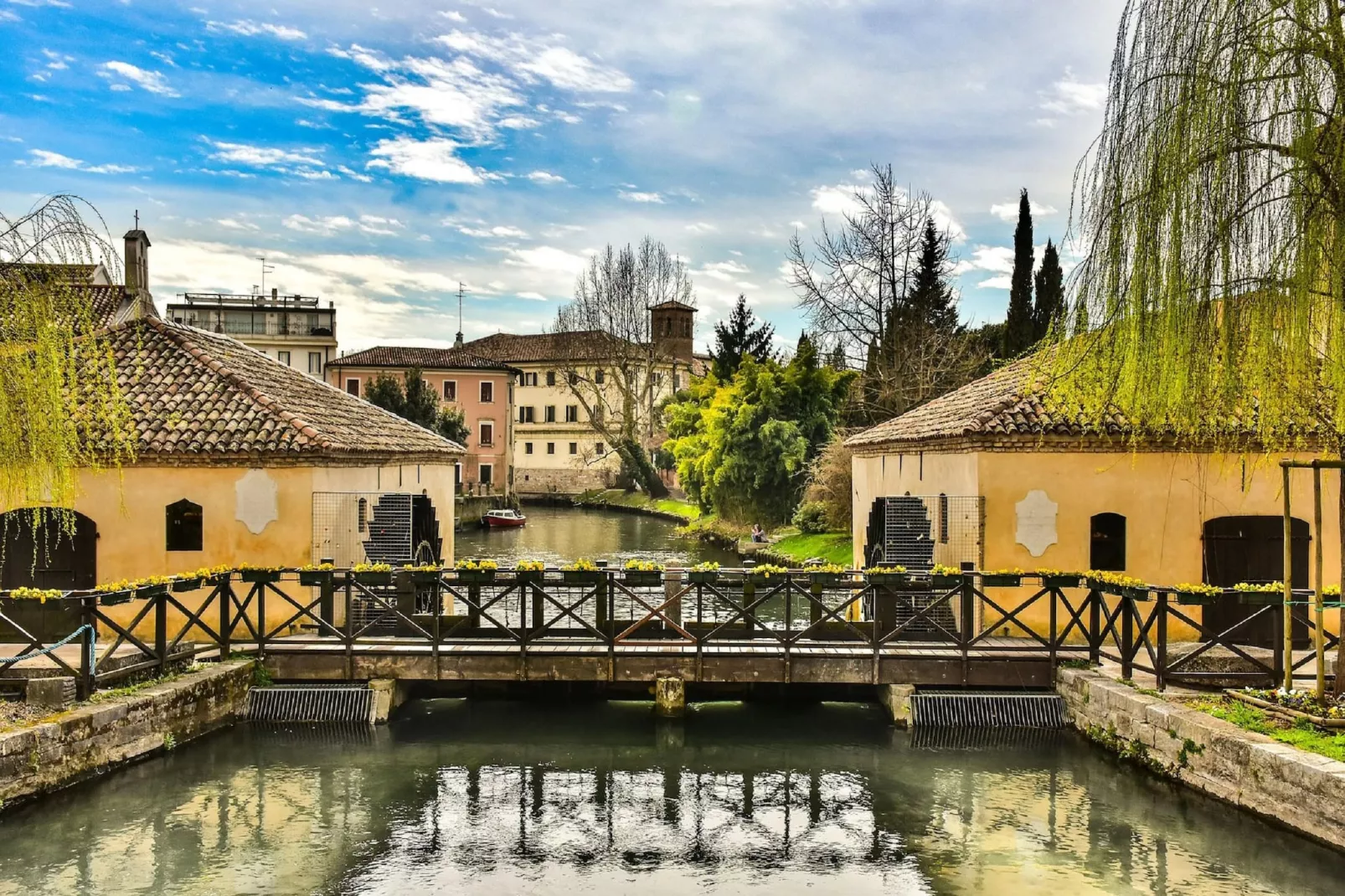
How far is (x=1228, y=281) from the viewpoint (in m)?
10.0

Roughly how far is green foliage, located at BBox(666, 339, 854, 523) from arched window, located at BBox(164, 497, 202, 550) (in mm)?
26319

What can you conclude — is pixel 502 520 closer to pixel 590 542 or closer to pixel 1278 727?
pixel 590 542

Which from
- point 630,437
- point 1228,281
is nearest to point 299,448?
point 1228,281

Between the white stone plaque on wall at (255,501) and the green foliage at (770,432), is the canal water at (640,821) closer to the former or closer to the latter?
the white stone plaque on wall at (255,501)

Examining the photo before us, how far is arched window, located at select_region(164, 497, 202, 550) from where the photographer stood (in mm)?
15992

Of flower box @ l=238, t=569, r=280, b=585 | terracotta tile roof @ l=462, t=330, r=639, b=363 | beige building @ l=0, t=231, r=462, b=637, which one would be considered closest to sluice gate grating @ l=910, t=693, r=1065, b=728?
flower box @ l=238, t=569, r=280, b=585

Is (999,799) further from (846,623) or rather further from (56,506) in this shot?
(56,506)

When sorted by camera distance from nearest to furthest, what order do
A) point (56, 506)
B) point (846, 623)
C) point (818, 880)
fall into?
point (818, 880)
point (56, 506)
point (846, 623)

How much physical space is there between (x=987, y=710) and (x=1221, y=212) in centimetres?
683

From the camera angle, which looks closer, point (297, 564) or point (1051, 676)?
point (1051, 676)

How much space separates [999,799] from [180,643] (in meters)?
10.3

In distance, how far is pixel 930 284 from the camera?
130 ft

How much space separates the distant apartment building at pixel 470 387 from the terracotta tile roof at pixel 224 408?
5069 centimetres

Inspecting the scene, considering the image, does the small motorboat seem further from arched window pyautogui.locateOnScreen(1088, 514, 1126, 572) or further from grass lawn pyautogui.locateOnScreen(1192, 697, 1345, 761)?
grass lawn pyautogui.locateOnScreen(1192, 697, 1345, 761)
